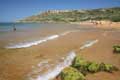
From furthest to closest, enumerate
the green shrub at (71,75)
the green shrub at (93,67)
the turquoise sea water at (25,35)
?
1. the turquoise sea water at (25,35)
2. the green shrub at (93,67)
3. the green shrub at (71,75)

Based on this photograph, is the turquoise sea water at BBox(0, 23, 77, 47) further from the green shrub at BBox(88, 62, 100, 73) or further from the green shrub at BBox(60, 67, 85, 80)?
the green shrub at BBox(60, 67, 85, 80)

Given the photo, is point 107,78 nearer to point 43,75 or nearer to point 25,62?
point 43,75

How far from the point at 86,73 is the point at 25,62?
5.05 meters

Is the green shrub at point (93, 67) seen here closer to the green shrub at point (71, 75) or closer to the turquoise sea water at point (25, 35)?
the green shrub at point (71, 75)

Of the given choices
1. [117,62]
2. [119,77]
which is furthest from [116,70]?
[117,62]

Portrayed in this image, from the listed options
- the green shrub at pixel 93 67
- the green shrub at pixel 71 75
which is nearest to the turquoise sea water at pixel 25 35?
the green shrub at pixel 93 67

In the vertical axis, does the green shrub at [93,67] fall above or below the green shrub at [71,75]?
below

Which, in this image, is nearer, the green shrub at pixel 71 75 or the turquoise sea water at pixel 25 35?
the green shrub at pixel 71 75

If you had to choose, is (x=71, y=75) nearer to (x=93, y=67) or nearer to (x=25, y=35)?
(x=93, y=67)

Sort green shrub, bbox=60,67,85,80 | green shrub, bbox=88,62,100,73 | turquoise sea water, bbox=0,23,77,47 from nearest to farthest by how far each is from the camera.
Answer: green shrub, bbox=60,67,85,80 → green shrub, bbox=88,62,100,73 → turquoise sea water, bbox=0,23,77,47

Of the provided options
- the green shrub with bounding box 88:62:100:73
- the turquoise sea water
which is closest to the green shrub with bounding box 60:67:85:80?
the green shrub with bounding box 88:62:100:73

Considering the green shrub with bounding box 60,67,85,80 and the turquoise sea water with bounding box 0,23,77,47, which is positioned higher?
the green shrub with bounding box 60,67,85,80

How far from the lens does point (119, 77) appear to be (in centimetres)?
988

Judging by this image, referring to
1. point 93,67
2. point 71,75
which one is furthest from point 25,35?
point 71,75
